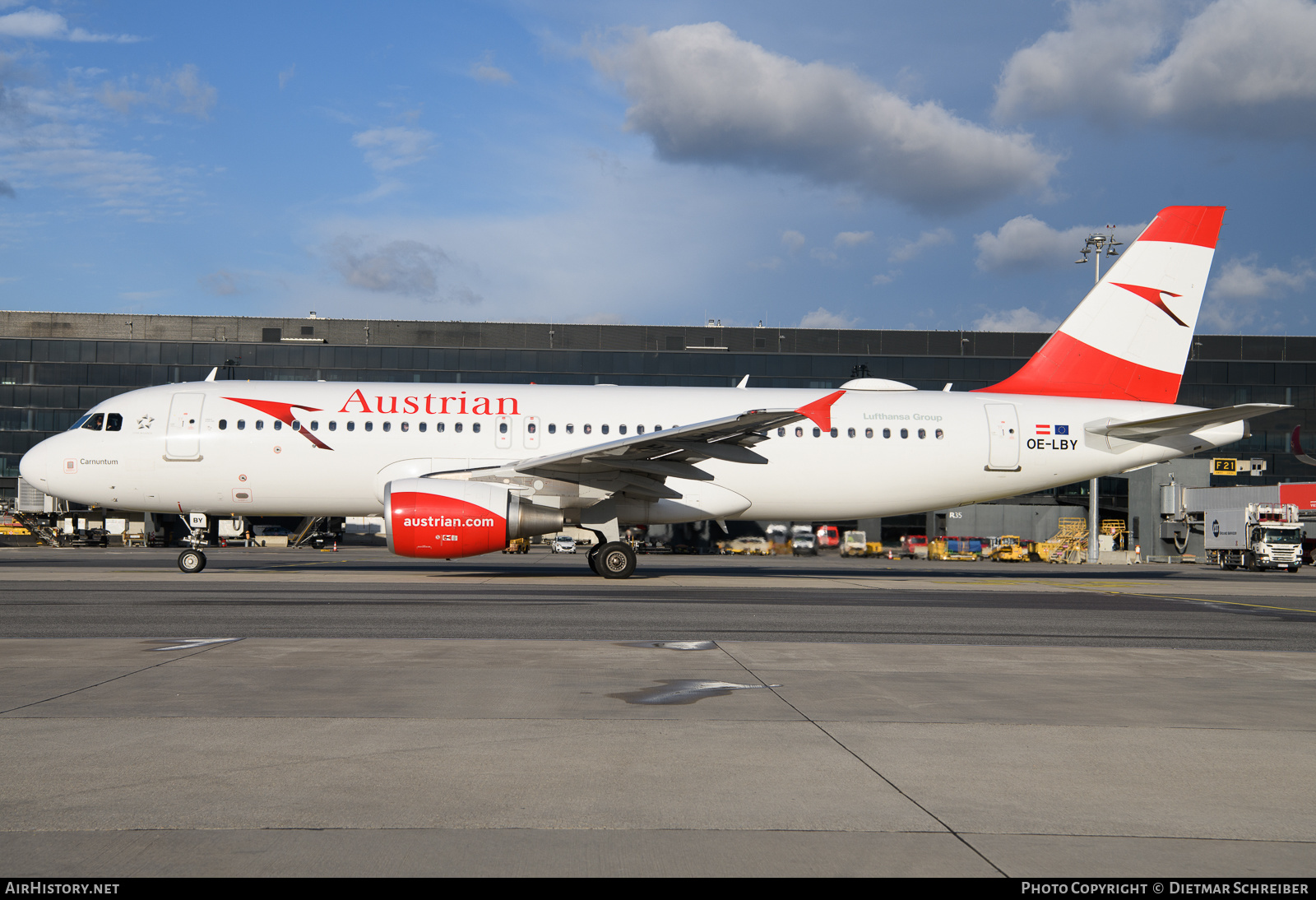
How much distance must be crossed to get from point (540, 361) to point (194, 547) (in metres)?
48.8

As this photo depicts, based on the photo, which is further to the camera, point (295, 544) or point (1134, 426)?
point (295, 544)

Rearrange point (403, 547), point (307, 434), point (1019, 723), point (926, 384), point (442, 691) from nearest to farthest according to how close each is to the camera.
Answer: point (1019, 723), point (442, 691), point (403, 547), point (307, 434), point (926, 384)

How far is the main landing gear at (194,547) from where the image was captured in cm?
2086

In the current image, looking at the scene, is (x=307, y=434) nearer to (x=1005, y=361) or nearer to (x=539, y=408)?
(x=539, y=408)

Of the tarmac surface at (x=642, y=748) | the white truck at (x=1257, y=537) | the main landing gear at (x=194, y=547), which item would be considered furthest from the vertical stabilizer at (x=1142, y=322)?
the white truck at (x=1257, y=537)

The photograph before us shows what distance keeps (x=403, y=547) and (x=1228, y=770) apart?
50.2 feet

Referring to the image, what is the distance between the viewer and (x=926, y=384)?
232 ft

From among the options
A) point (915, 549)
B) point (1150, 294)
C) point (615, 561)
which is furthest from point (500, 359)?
point (1150, 294)

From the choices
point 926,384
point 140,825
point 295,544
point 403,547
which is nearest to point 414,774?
point 140,825

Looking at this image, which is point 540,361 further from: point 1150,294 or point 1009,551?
point 1150,294

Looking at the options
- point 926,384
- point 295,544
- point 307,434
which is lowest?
point 295,544

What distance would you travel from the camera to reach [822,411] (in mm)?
21219

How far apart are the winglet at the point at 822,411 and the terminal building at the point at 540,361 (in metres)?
46.7

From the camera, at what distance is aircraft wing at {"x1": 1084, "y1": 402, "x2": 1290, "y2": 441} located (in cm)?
2030
